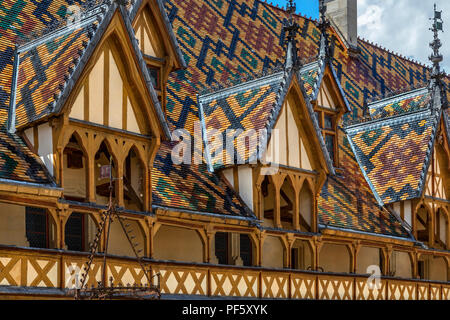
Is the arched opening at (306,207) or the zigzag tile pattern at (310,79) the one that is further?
the zigzag tile pattern at (310,79)

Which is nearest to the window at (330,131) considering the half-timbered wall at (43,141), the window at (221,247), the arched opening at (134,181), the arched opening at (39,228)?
the window at (221,247)

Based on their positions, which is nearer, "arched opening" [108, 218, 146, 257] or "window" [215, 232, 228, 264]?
"arched opening" [108, 218, 146, 257]

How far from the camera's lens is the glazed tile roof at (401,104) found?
26062mm

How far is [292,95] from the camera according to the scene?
20.2 meters

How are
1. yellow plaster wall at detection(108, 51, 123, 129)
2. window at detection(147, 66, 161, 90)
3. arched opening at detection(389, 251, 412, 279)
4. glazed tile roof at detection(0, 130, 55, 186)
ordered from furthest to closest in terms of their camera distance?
1. arched opening at detection(389, 251, 412, 279)
2. window at detection(147, 66, 161, 90)
3. yellow plaster wall at detection(108, 51, 123, 129)
4. glazed tile roof at detection(0, 130, 55, 186)

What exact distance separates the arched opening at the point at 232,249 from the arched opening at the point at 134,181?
313cm

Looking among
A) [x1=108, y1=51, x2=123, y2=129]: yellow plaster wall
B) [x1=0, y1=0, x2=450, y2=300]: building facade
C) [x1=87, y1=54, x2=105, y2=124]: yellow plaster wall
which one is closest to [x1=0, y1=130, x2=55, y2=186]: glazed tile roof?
[x1=0, y1=0, x2=450, y2=300]: building facade

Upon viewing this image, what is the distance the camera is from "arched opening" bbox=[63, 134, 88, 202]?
54.8ft

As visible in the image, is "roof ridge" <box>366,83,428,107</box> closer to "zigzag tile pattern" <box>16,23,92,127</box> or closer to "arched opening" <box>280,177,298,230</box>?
"arched opening" <box>280,177,298,230</box>

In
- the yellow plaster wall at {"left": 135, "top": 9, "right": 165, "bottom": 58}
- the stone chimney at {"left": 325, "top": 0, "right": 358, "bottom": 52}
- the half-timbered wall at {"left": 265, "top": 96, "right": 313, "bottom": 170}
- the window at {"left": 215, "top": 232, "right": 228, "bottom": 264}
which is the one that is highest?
the stone chimney at {"left": 325, "top": 0, "right": 358, "bottom": 52}

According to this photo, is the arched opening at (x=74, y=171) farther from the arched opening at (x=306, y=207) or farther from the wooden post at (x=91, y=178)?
the arched opening at (x=306, y=207)

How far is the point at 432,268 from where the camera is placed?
85.7 ft

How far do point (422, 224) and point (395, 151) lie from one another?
2033 millimetres

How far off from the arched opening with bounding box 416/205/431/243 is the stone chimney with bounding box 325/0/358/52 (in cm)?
797
